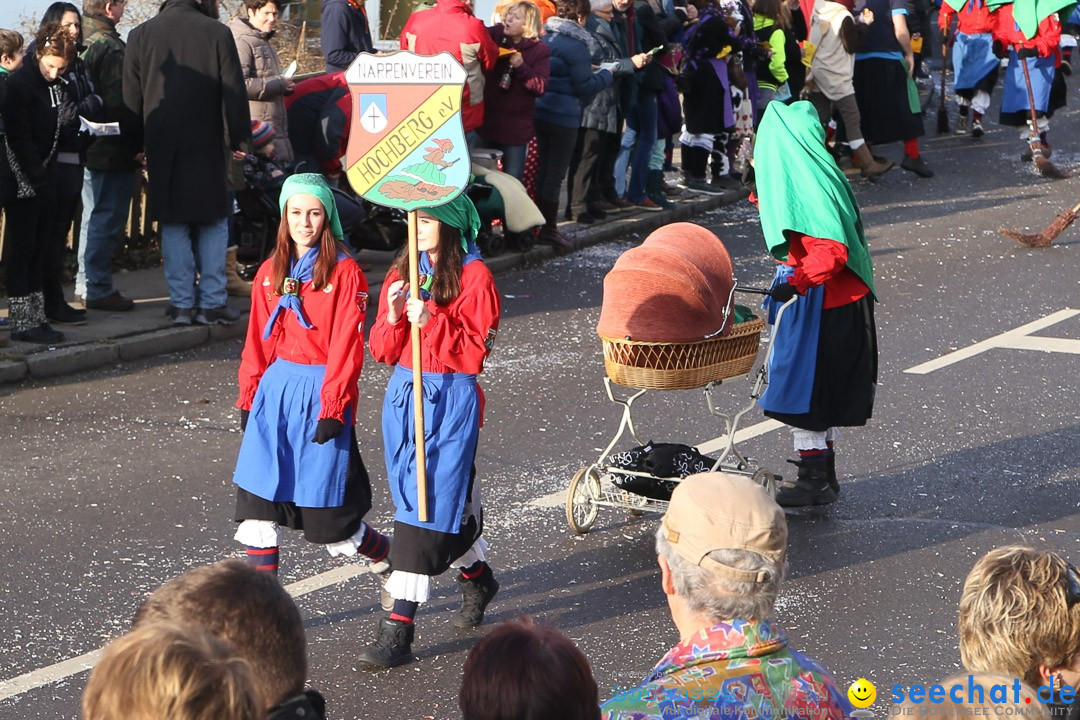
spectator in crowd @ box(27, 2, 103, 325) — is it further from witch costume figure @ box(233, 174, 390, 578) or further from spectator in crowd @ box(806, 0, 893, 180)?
spectator in crowd @ box(806, 0, 893, 180)

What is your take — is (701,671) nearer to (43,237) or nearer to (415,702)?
(415,702)

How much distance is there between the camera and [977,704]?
8.77ft

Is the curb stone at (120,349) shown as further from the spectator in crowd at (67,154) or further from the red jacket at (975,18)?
the red jacket at (975,18)

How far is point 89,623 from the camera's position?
5.84 m

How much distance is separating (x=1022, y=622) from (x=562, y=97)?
10343 millimetres

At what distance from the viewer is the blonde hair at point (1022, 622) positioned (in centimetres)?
331

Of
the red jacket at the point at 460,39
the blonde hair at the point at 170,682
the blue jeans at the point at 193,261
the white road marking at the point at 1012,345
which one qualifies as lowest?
the white road marking at the point at 1012,345

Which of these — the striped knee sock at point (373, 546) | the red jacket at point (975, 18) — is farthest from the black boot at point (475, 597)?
the red jacket at point (975, 18)

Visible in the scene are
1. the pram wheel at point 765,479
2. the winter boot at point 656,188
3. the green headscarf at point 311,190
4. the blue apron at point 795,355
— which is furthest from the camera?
the winter boot at point 656,188

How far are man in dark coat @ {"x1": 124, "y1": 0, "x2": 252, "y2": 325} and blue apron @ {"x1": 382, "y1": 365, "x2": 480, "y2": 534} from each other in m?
4.99

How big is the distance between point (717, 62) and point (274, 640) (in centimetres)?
1329

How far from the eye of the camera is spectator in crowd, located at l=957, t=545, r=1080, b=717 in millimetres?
3307

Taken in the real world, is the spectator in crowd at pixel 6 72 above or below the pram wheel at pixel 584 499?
above

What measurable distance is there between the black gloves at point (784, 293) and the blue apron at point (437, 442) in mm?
1803
